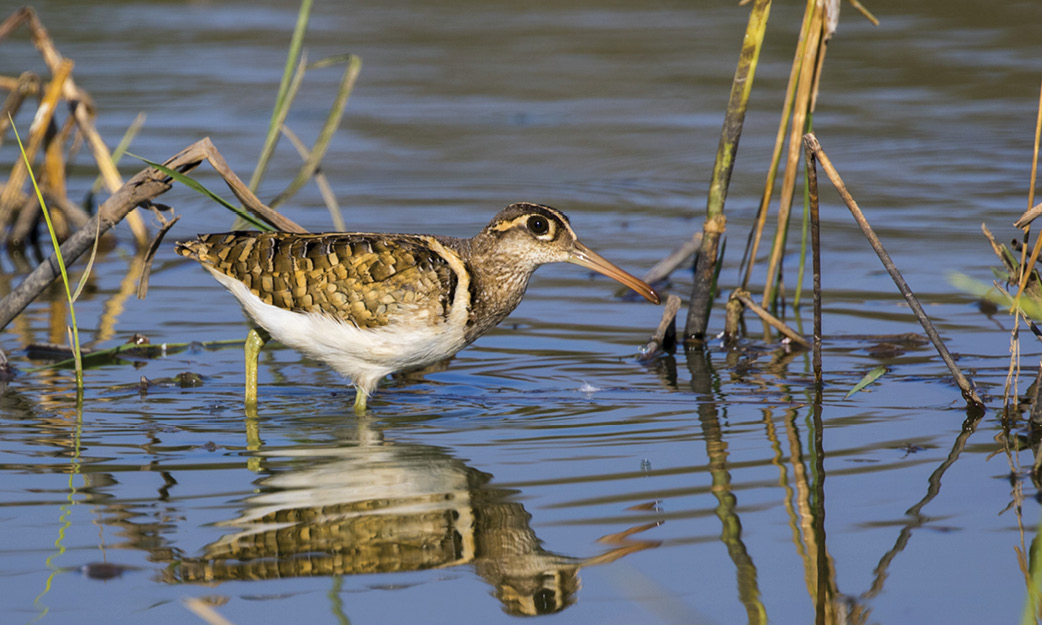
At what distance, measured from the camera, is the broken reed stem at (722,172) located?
20.8 feet

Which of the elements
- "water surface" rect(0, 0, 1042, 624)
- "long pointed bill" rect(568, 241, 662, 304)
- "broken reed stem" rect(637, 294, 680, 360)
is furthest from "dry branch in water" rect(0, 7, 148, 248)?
"broken reed stem" rect(637, 294, 680, 360)

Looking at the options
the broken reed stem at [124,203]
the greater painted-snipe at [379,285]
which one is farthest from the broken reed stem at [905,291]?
the broken reed stem at [124,203]

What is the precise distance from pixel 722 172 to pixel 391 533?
293cm

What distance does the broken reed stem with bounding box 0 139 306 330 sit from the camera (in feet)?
19.7

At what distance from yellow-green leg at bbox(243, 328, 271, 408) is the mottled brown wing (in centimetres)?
35

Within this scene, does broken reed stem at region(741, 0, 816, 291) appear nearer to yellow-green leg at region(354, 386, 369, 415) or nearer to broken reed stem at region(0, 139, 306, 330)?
yellow-green leg at region(354, 386, 369, 415)

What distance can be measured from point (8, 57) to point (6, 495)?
11357mm

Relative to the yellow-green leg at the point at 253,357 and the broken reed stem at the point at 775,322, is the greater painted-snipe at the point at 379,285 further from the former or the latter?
the broken reed stem at the point at 775,322

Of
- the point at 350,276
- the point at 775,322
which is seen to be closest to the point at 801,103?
the point at 775,322

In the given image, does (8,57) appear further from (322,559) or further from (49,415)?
(322,559)

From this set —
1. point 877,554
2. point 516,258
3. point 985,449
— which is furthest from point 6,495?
point 985,449

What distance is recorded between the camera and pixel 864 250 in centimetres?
890

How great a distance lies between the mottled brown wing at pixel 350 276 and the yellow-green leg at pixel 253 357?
35 cm

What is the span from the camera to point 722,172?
21.6 feet
